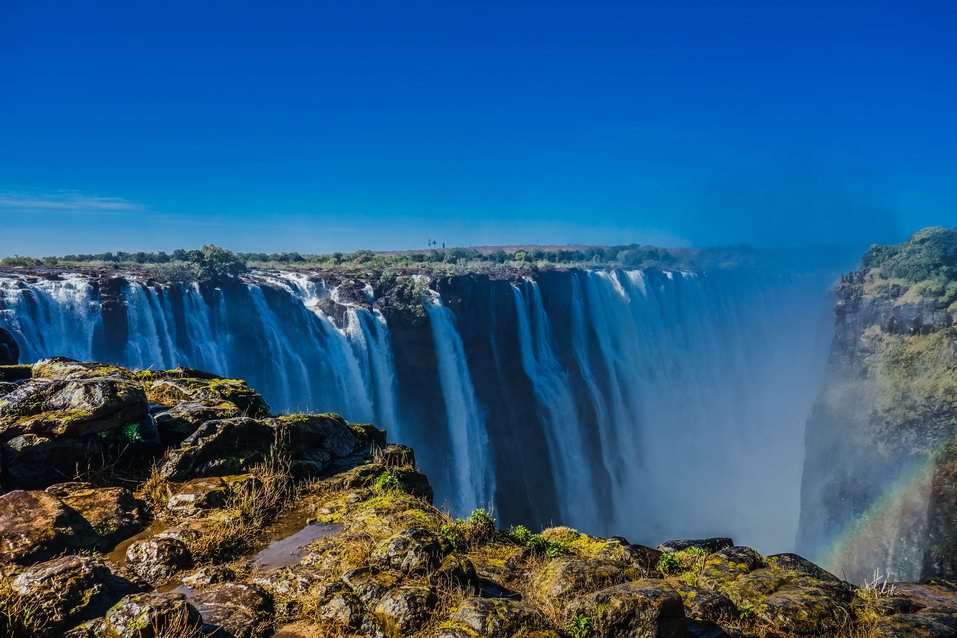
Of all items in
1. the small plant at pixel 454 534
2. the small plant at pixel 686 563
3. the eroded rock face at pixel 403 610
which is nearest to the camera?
the eroded rock face at pixel 403 610

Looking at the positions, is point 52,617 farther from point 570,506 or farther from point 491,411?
point 570,506

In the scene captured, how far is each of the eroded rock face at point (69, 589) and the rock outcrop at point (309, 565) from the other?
0.4 inches

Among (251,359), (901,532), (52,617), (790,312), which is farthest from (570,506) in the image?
(790,312)

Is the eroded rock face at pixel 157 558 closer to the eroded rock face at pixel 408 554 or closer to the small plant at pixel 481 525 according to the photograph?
the eroded rock face at pixel 408 554

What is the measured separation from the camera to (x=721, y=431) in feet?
150

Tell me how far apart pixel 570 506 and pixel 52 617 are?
3038 cm

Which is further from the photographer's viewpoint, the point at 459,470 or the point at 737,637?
the point at 459,470

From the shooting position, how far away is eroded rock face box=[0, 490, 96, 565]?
364cm

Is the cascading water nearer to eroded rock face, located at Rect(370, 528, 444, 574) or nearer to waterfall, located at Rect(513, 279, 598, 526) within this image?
waterfall, located at Rect(513, 279, 598, 526)

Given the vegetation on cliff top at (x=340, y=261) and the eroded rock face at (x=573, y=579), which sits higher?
the vegetation on cliff top at (x=340, y=261)

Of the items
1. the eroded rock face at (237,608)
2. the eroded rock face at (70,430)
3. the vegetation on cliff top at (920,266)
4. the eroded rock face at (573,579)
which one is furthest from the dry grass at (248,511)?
the vegetation on cliff top at (920,266)

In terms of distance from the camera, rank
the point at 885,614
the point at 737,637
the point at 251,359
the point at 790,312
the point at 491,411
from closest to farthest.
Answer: the point at 737,637
the point at 885,614
the point at 251,359
the point at 491,411
the point at 790,312

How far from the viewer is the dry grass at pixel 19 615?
2.89 meters

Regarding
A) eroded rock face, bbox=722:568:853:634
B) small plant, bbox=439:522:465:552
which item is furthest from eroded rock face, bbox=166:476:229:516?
eroded rock face, bbox=722:568:853:634
